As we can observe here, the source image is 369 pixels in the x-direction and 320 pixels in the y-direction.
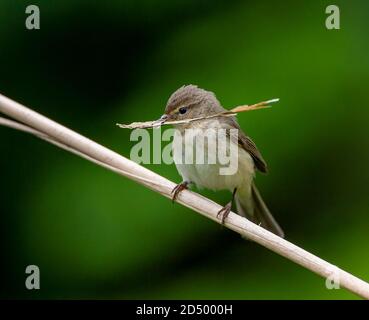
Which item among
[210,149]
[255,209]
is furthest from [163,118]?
[255,209]

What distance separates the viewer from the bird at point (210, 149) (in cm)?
272

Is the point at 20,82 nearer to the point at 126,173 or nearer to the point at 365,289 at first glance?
the point at 126,173

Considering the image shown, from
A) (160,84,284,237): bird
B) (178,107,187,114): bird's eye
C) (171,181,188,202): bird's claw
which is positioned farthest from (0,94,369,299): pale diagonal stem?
(178,107,187,114): bird's eye

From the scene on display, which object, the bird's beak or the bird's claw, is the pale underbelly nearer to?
the bird's claw

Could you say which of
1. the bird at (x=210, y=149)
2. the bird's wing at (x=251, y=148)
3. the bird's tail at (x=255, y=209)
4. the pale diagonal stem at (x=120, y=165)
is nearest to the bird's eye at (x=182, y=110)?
the bird at (x=210, y=149)

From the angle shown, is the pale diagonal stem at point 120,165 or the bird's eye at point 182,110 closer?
the pale diagonal stem at point 120,165

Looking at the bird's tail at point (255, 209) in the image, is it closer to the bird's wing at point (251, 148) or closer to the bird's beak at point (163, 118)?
the bird's wing at point (251, 148)

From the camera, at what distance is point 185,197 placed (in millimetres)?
2201

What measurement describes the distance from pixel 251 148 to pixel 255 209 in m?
0.29

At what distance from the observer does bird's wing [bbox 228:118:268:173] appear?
107 inches

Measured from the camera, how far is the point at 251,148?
281 centimetres

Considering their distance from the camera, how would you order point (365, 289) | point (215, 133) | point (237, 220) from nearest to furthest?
point (365, 289) < point (237, 220) < point (215, 133)

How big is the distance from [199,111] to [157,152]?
0.25m

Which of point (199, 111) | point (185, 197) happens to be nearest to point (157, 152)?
point (199, 111)
